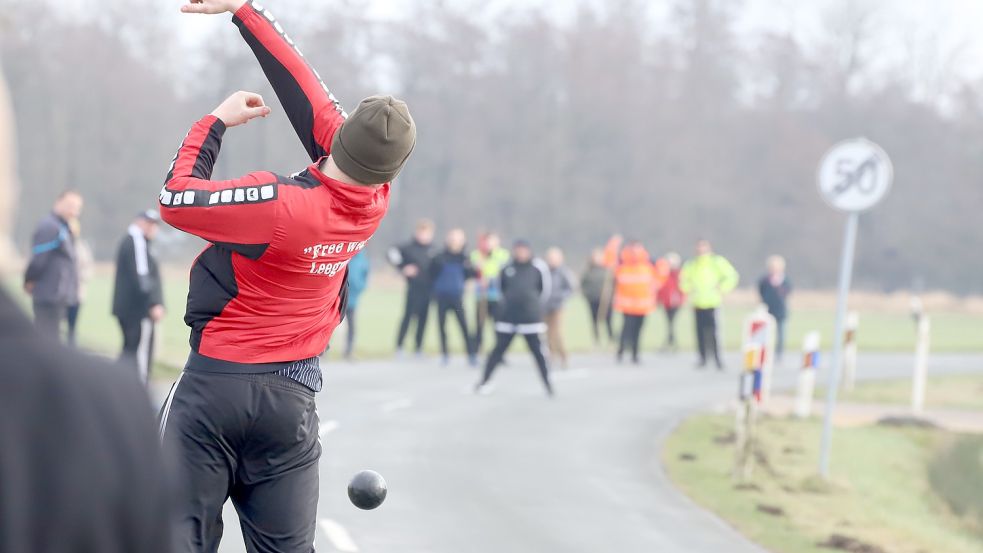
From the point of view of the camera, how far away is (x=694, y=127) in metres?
71.2

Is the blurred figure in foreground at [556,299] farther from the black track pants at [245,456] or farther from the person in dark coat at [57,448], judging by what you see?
the person in dark coat at [57,448]

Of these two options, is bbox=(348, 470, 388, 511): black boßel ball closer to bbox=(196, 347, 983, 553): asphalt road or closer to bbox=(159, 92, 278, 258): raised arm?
bbox=(159, 92, 278, 258): raised arm

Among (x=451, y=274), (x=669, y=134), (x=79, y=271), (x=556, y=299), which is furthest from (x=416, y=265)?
(x=669, y=134)

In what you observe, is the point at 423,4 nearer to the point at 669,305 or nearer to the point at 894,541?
the point at 669,305

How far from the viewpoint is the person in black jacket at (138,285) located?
12039 mm

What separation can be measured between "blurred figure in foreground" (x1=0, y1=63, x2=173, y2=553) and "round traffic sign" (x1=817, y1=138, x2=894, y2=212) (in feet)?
33.6

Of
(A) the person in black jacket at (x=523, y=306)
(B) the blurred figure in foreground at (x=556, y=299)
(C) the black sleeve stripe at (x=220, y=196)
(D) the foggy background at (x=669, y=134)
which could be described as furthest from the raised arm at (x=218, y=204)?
(D) the foggy background at (x=669, y=134)

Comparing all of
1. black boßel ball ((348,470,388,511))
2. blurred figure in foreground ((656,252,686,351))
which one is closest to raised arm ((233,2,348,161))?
black boßel ball ((348,470,388,511))

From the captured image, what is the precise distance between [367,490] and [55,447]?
3.92 m

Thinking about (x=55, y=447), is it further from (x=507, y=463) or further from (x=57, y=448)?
(x=507, y=463)

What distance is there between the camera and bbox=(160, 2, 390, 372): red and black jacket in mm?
3799

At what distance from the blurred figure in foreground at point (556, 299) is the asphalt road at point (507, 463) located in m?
1.08

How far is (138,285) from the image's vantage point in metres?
12.1

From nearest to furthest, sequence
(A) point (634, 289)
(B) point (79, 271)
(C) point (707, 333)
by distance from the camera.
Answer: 1. (B) point (79, 271)
2. (A) point (634, 289)
3. (C) point (707, 333)
